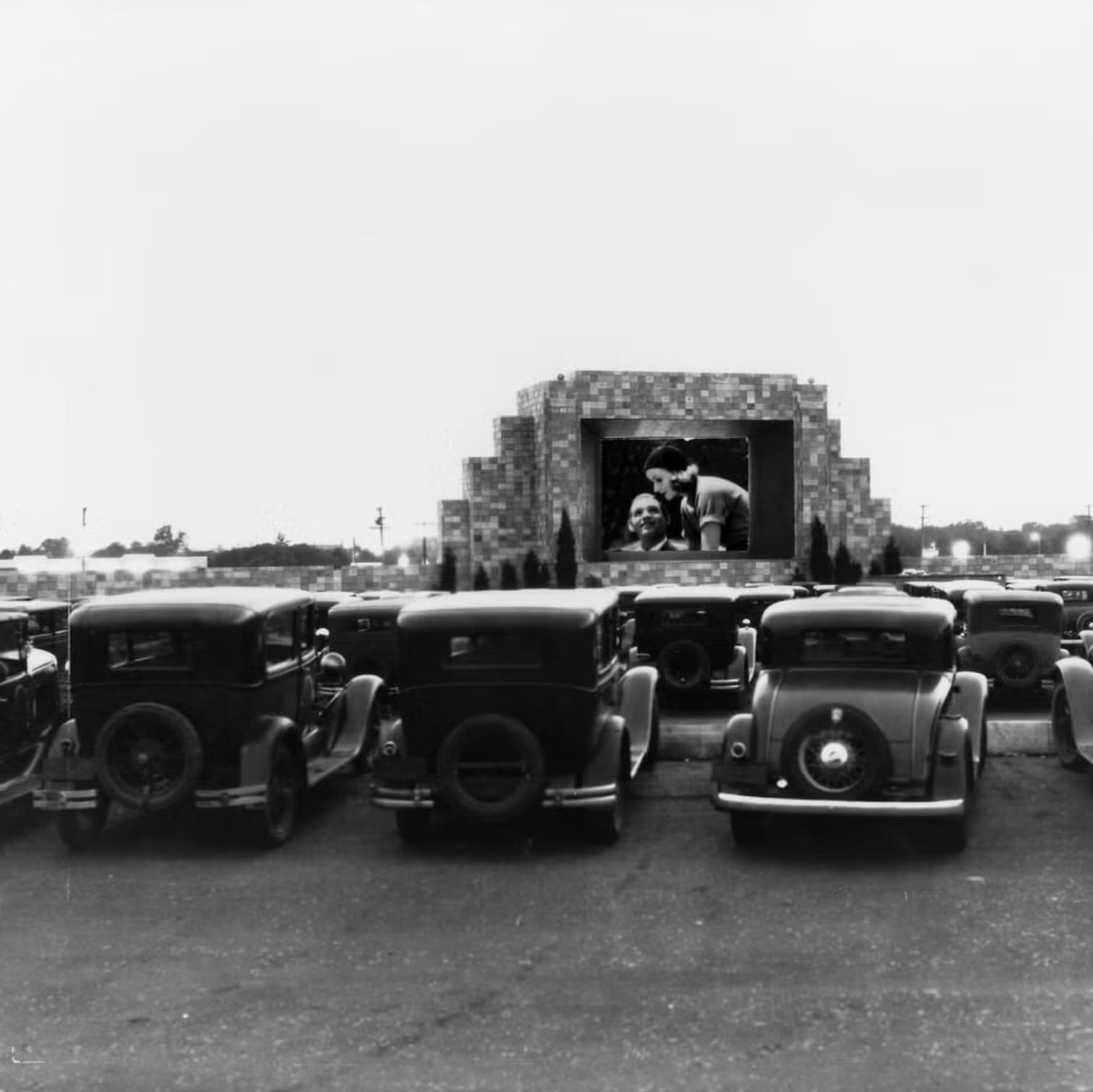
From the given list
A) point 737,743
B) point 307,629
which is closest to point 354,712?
point 307,629

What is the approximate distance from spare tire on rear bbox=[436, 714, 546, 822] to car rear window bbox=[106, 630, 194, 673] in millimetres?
2106

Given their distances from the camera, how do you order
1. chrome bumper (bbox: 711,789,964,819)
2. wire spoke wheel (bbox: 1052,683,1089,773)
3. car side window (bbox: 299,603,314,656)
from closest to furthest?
chrome bumper (bbox: 711,789,964,819) → car side window (bbox: 299,603,314,656) → wire spoke wheel (bbox: 1052,683,1089,773)

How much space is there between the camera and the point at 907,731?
872cm

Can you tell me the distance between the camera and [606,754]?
9141 millimetres

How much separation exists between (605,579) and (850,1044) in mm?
40430

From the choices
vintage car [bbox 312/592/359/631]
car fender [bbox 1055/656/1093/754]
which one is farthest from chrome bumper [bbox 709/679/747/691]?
car fender [bbox 1055/656/1093/754]

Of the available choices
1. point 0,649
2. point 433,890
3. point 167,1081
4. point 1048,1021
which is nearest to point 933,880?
point 1048,1021

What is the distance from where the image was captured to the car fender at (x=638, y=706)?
10.5 m

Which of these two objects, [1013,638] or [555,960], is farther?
[1013,638]

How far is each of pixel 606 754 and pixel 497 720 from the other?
0.94 m

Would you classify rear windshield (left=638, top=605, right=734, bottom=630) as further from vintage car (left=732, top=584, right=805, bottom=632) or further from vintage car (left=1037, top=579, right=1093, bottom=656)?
vintage car (left=1037, top=579, right=1093, bottom=656)

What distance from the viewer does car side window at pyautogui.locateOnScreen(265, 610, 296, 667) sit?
9.79 metres

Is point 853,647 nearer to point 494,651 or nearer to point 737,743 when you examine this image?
point 737,743

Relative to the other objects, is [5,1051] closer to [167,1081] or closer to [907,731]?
[167,1081]
